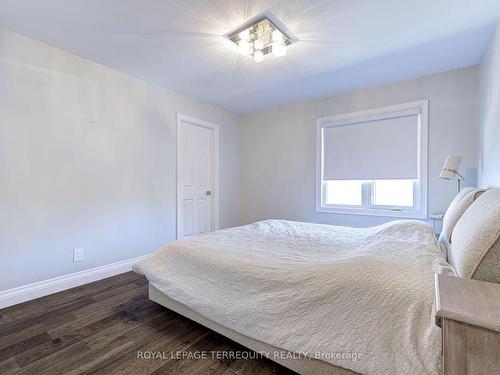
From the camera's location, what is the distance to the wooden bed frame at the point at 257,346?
A: 115cm

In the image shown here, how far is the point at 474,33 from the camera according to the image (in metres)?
2.04

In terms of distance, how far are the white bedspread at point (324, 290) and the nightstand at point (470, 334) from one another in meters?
0.19

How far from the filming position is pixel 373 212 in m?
3.19

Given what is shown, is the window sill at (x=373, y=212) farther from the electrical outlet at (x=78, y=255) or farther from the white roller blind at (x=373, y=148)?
the electrical outlet at (x=78, y=255)

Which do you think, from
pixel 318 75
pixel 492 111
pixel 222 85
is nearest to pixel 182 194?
pixel 222 85

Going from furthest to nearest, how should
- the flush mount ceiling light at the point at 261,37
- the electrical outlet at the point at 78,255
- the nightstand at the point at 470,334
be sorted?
the electrical outlet at the point at 78,255 → the flush mount ceiling light at the point at 261,37 → the nightstand at the point at 470,334

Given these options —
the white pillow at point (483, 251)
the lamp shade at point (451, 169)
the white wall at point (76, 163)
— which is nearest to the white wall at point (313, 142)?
the lamp shade at point (451, 169)

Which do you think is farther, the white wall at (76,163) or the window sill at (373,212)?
the window sill at (373,212)

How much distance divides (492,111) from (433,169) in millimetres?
963

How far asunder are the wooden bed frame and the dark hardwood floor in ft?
0.35

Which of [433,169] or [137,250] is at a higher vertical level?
[433,169]

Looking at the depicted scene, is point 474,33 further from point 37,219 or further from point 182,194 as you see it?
point 37,219

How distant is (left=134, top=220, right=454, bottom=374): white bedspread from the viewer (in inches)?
38.8

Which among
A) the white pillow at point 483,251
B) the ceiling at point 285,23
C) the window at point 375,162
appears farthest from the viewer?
the window at point 375,162
